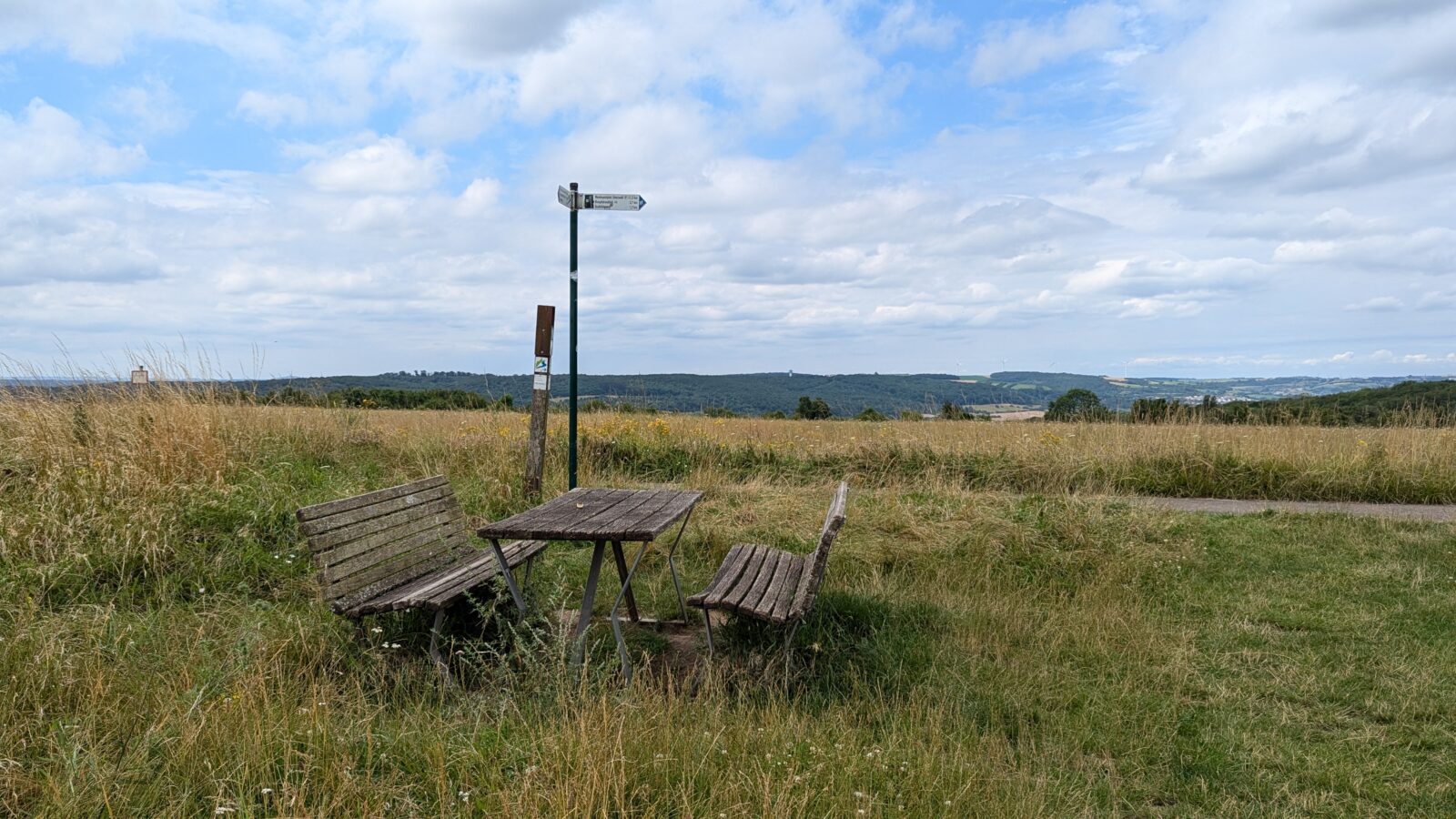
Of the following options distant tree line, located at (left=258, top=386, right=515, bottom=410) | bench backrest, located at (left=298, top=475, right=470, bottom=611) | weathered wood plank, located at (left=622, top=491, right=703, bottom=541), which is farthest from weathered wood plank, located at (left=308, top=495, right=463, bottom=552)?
distant tree line, located at (left=258, top=386, right=515, bottom=410)

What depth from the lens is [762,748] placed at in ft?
9.90

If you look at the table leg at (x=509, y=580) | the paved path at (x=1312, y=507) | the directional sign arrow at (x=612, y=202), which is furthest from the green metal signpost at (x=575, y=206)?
the paved path at (x=1312, y=507)

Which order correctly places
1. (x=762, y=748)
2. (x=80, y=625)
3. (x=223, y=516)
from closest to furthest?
(x=762, y=748), (x=80, y=625), (x=223, y=516)

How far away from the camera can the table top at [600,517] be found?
12.9 feet

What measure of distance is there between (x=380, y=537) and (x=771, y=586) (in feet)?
6.87

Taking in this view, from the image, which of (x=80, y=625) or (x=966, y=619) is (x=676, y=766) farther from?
(x=80, y=625)

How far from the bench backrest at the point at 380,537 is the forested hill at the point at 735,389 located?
3.74m

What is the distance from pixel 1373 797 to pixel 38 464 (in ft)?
27.1

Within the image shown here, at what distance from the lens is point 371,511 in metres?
4.64

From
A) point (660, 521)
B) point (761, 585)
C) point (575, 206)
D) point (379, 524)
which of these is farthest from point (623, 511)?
point (575, 206)

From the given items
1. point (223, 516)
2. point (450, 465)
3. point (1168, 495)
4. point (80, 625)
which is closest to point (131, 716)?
point (80, 625)

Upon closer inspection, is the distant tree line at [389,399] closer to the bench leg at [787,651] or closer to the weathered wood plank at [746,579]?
the weathered wood plank at [746,579]

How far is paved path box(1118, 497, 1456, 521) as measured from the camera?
8438 millimetres

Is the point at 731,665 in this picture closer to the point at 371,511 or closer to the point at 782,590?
the point at 782,590
